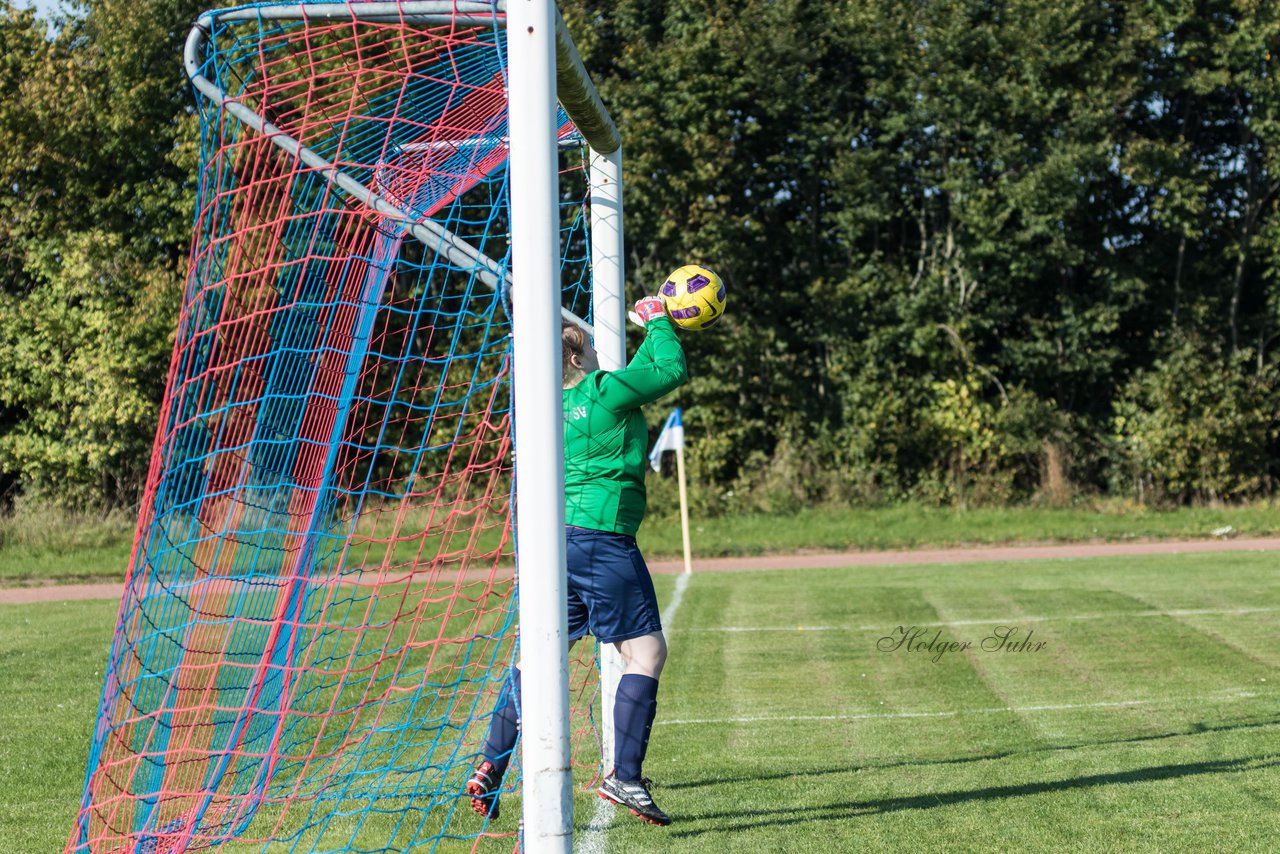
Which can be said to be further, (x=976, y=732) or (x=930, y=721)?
(x=930, y=721)

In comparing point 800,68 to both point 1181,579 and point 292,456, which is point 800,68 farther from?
point 292,456

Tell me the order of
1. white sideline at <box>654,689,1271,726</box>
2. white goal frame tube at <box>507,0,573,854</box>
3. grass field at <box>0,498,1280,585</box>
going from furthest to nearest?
grass field at <box>0,498,1280,585</box>
white sideline at <box>654,689,1271,726</box>
white goal frame tube at <box>507,0,573,854</box>

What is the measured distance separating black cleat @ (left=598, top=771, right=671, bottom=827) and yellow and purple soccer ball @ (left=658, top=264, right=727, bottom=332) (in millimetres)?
1779

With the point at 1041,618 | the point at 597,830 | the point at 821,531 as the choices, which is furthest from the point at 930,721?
the point at 821,531

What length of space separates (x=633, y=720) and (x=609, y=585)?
530 mm

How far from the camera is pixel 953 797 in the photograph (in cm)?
564

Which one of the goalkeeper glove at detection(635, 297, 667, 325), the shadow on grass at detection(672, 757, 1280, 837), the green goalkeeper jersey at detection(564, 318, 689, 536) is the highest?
the goalkeeper glove at detection(635, 297, 667, 325)

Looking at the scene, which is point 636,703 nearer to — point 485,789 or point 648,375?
point 485,789

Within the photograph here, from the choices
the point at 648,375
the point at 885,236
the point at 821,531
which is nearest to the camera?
the point at 648,375

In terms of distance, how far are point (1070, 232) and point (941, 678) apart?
54.9 ft

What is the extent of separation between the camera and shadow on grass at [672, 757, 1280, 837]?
210 inches

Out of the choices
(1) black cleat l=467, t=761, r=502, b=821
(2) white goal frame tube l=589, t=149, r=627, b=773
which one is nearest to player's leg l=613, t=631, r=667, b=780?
(1) black cleat l=467, t=761, r=502, b=821

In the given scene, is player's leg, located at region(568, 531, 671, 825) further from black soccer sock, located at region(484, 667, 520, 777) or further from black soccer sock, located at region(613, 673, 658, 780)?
black soccer sock, located at region(484, 667, 520, 777)

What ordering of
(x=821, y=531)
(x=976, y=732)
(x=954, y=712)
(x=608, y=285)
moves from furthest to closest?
1. (x=821, y=531)
2. (x=954, y=712)
3. (x=976, y=732)
4. (x=608, y=285)
